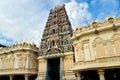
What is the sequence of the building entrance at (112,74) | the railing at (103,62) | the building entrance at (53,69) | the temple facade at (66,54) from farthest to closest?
1. the building entrance at (53,69)
2. the building entrance at (112,74)
3. the temple facade at (66,54)
4. the railing at (103,62)

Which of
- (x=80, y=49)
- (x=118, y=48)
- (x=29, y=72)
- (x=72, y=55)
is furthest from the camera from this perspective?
(x=29, y=72)

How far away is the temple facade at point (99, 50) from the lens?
15715 mm

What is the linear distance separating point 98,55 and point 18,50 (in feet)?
60.1

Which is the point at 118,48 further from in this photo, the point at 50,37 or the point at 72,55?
the point at 50,37

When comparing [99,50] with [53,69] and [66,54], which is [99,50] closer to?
[66,54]

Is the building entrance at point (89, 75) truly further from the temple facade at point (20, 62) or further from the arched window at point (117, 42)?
the temple facade at point (20, 62)

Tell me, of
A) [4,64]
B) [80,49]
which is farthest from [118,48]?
[4,64]

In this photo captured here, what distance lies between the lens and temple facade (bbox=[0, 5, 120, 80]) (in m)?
16.8

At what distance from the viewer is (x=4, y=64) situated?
30.0 metres

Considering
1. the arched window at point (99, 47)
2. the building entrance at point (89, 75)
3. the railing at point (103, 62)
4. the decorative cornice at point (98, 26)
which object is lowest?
the building entrance at point (89, 75)

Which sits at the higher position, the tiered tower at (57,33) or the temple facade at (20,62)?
the tiered tower at (57,33)

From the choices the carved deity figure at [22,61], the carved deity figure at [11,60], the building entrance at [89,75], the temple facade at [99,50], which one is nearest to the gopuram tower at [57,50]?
the building entrance at [89,75]

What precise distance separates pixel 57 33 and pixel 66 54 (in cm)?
581

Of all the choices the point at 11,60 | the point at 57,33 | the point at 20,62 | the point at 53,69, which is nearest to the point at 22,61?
the point at 20,62
